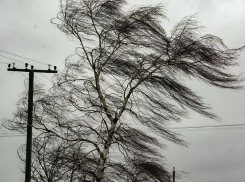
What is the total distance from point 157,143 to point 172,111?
1070 mm

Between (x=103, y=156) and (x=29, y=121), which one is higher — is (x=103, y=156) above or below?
below

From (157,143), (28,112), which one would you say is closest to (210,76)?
(157,143)

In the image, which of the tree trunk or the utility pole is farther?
the utility pole

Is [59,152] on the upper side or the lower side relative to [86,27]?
lower

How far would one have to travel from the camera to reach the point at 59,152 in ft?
55.8

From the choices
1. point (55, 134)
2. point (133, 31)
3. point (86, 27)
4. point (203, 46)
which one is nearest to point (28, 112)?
point (55, 134)

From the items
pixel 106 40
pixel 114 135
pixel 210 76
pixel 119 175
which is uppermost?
pixel 106 40

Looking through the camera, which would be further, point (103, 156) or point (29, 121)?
point (29, 121)

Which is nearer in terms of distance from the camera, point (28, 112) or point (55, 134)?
point (55, 134)

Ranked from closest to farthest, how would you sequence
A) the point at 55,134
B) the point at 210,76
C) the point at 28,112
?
the point at 210,76, the point at 55,134, the point at 28,112

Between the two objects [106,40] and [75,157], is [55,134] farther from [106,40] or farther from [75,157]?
[106,40]

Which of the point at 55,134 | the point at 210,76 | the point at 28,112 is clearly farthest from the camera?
the point at 28,112

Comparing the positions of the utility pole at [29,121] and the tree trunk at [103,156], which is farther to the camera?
the utility pole at [29,121]

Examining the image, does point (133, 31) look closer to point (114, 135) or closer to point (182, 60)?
point (182, 60)
